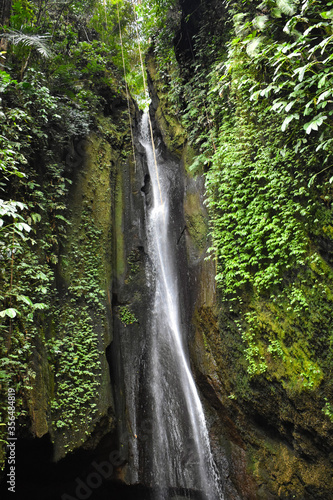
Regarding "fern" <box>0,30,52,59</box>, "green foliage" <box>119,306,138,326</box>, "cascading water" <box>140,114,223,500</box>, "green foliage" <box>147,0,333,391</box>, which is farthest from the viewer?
"green foliage" <box>119,306,138,326</box>

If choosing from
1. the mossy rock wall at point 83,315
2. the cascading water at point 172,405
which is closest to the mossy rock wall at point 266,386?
the cascading water at point 172,405

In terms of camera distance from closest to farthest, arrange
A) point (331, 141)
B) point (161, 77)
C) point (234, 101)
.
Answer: point (331, 141) < point (234, 101) < point (161, 77)

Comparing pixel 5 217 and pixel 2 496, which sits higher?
pixel 5 217

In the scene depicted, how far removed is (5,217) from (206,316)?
4323mm

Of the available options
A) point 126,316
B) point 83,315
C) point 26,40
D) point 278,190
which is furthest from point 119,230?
point 278,190

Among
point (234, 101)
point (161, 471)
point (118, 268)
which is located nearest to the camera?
point (161, 471)

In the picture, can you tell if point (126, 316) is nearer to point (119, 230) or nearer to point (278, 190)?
point (119, 230)

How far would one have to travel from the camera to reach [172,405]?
6.31 metres

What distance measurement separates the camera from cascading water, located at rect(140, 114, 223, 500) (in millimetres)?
5562

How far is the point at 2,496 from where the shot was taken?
13.5 ft

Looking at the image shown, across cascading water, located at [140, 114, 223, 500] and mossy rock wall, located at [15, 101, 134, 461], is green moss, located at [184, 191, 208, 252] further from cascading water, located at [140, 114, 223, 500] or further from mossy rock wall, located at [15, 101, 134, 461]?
mossy rock wall, located at [15, 101, 134, 461]

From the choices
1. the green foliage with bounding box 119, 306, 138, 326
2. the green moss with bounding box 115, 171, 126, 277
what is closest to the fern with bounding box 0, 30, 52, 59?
the green moss with bounding box 115, 171, 126, 277

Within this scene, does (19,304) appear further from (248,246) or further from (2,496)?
(248,246)

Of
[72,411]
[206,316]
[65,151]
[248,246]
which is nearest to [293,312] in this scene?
[248,246]
